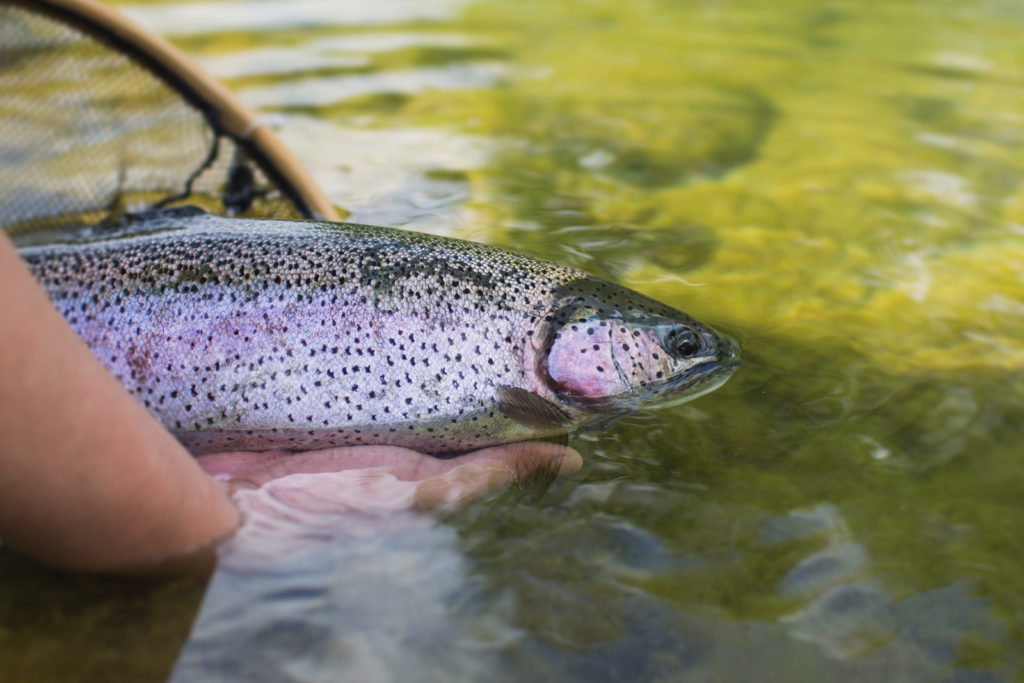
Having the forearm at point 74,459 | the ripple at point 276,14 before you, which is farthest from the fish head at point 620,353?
the ripple at point 276,14

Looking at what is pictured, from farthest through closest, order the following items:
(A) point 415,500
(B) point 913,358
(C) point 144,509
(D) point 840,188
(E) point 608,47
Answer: (E) point 608,47
(D) point 840,188
(B) point 913,358
(A) point 415,500
(C) point 144,509

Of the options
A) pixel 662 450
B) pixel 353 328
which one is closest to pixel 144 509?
pixel 353 328

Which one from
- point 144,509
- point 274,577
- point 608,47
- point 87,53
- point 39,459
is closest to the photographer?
point 39,459

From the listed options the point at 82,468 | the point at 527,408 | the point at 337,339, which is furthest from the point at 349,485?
the point at 82,468

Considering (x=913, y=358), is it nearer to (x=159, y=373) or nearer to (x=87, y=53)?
(x=159, y=373)

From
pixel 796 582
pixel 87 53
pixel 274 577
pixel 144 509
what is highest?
pixel 87 53

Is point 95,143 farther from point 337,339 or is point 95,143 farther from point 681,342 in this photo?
point 681,342

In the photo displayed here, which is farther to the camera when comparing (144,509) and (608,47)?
(608,47)
